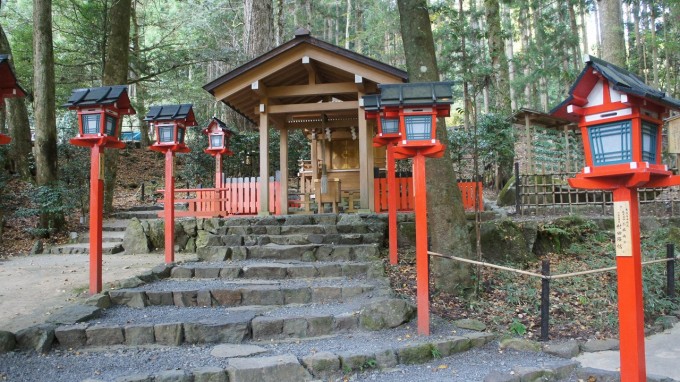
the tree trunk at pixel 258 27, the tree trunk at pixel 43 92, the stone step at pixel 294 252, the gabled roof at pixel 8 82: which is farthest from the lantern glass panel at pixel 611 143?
the tree trunk at pixel 258 27

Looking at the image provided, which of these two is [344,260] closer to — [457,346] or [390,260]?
[390,260]

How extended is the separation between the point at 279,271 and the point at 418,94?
3505 millimetres

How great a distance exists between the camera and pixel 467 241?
6348mm

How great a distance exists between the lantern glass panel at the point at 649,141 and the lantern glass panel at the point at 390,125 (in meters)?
3.75

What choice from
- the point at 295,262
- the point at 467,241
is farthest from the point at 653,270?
the point at 295,262

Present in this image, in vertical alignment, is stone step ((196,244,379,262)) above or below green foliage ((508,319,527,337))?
above

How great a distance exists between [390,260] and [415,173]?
9.02 ft

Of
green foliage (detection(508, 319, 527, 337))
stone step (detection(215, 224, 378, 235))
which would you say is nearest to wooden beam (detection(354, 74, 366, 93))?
stone step (detection(215, 224, 378, 235))

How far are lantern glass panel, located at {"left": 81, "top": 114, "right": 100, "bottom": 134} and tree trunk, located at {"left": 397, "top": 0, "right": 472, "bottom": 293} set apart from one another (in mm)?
4713

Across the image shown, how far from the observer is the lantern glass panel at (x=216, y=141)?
36.7 ft

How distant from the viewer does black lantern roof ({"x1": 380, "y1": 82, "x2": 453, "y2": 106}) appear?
4.84m

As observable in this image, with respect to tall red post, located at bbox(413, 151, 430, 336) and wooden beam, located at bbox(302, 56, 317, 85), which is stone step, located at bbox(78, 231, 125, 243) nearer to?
wooden beam, located at bbox(302, 56, 317, 85)

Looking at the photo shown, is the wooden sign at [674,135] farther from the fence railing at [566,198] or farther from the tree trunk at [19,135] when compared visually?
the tree trunk at [19,135]

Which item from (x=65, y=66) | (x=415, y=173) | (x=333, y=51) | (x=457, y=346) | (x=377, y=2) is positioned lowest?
(x=457, y=346)
